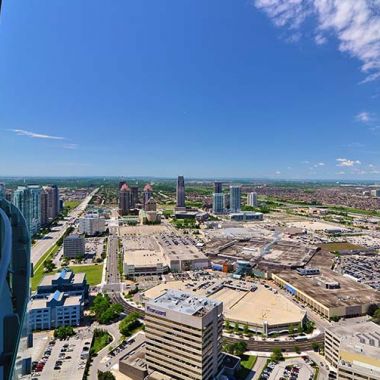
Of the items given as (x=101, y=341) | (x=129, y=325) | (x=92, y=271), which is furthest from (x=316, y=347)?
(x=92, y=271)

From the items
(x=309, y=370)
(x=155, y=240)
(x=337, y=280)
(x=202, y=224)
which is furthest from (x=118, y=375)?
(x=202, y=224)

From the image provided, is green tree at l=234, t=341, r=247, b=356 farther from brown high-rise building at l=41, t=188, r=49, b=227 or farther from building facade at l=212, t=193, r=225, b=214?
building facade at l=212, t=193, r=225, b=214

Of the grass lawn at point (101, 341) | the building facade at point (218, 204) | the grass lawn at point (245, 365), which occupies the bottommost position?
the grass lawn at point (245, 365)

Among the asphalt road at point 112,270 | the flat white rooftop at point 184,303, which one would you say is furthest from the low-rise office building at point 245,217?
the flat white rooftop at point 184,303

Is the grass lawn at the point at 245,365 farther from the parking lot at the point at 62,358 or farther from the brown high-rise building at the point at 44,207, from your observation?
the brown high-rise building at the point at 44,207

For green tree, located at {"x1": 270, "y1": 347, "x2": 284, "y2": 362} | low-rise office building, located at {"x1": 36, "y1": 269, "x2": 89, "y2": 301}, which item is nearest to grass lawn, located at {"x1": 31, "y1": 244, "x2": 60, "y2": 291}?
low-rise office building, located at {"x1": 36, "y1": 269, "x2": 89, "y2": 301}

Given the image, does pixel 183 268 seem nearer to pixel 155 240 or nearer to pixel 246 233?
pixel 155 240
